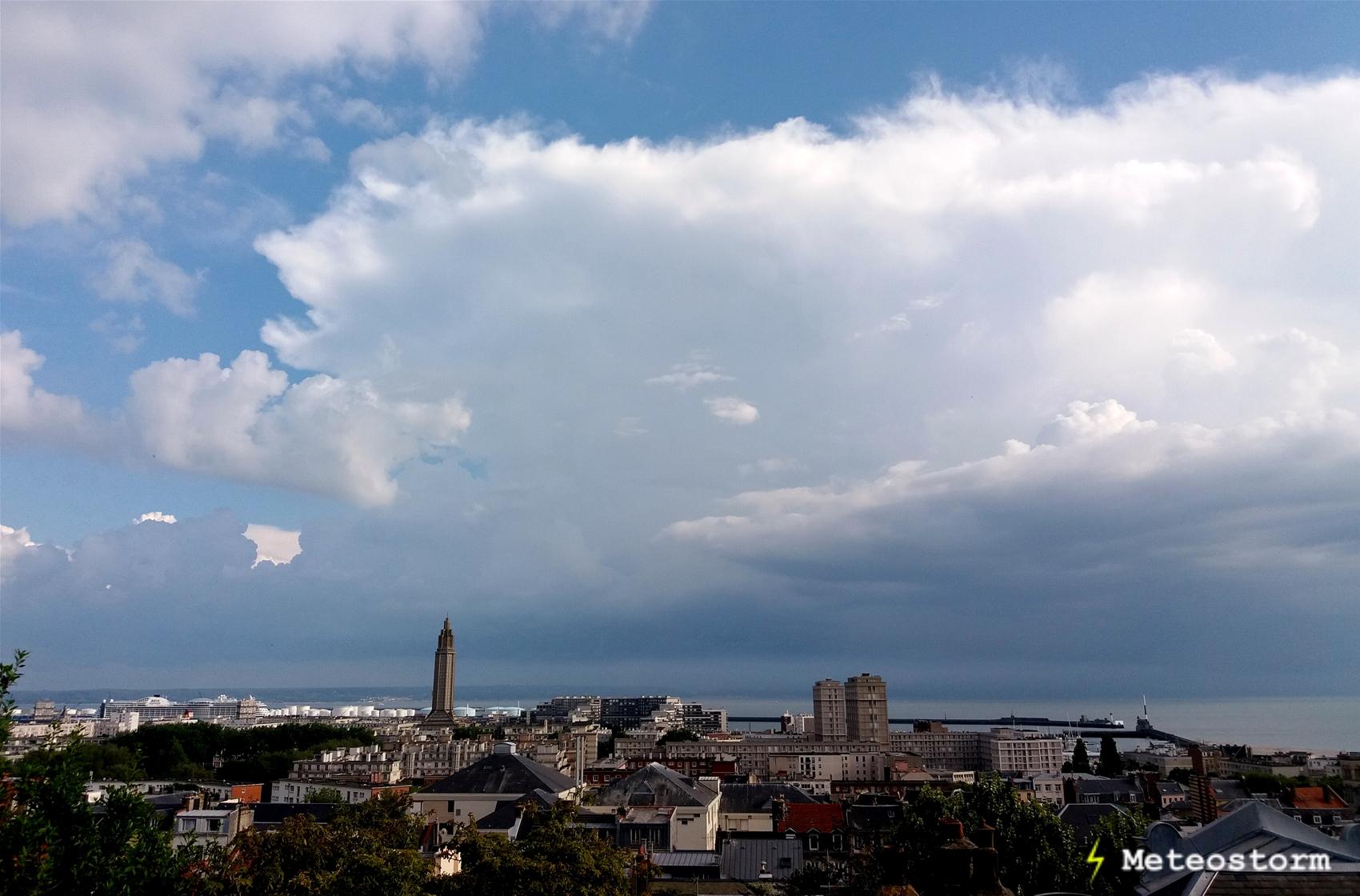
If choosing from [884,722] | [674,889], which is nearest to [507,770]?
[674,889]

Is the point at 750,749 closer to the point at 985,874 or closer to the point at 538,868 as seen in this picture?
the point at 538,868

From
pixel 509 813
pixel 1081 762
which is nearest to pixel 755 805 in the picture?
pixel 509 813

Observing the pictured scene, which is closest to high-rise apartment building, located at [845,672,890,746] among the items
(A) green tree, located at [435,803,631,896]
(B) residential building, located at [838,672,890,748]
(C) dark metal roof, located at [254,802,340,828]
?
(B) residential building, located at [838,672,890,748]

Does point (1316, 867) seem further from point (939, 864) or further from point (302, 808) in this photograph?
point (302, 808)

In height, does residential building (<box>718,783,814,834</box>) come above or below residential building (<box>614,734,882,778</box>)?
above

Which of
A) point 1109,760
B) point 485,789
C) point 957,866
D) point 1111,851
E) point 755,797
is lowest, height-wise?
point 1109,760

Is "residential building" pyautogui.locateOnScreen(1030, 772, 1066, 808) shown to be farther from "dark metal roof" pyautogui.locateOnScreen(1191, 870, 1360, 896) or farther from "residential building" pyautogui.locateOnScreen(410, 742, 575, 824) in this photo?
"dark metal roof" pyautogui.locateOnScreen(1191, 870, 1360, 896)

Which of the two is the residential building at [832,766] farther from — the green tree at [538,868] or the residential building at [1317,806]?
the green tree at [538,868]
